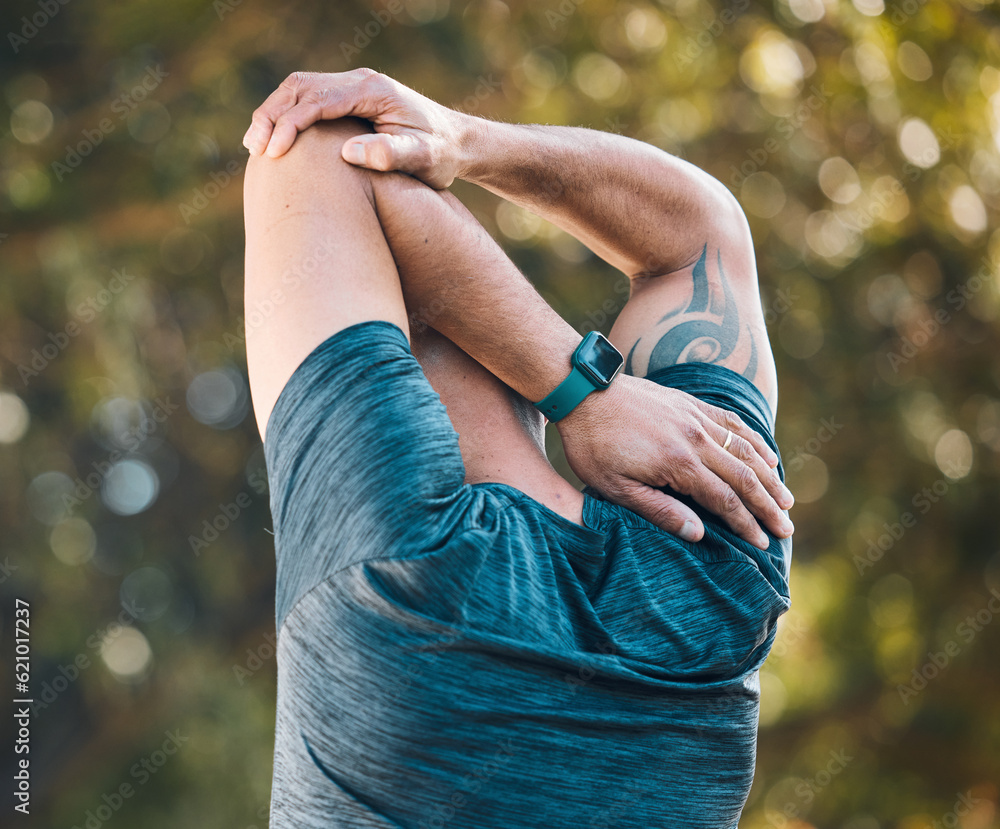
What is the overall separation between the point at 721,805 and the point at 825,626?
15.9 ft

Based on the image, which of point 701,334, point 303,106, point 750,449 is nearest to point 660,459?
point 750,449

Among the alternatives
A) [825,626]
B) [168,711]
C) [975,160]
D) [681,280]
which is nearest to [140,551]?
[168,711]

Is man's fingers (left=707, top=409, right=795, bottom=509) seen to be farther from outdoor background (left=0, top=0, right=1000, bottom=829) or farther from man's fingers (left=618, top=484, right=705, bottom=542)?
outdoor background (left=0, top=0, right=1000, bottom=829)

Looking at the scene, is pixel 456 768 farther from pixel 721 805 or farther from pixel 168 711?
pixel 168 711

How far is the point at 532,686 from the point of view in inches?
39.8

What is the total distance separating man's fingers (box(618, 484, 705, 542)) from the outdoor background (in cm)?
407

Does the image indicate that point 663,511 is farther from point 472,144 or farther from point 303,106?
point 303,106

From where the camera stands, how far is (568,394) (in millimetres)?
1267

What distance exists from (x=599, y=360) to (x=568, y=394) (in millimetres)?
68

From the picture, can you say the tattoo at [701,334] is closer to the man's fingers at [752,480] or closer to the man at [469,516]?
the man at [469,516]

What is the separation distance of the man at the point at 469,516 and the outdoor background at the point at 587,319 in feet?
12.5

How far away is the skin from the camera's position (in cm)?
108

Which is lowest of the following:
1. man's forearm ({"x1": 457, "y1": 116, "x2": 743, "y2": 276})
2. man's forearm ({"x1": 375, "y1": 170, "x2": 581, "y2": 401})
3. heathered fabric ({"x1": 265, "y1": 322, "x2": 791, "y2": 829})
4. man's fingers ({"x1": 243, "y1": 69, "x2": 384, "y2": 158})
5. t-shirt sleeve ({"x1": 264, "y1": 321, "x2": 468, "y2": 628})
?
heathered fabric ({"x1": 265, "y1": 322, "x2": 791, "y2": 829})

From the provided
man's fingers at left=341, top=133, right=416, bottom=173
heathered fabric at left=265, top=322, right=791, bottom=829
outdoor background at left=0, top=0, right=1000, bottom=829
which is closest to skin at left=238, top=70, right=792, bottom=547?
man's fingers at left=341, top=133, right=416, bottom=173
